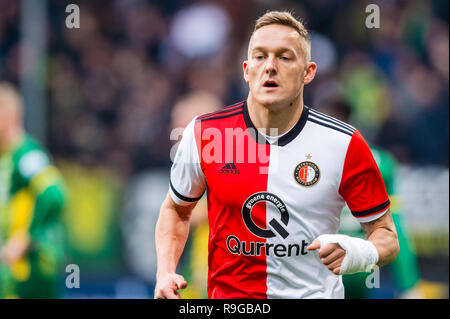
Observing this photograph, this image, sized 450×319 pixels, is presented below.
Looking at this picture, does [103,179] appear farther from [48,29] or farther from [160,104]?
[48,29]

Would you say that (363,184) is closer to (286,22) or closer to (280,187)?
(280,187)

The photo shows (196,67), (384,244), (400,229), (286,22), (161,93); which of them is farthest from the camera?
(196,67)

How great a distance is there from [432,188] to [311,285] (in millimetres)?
4981

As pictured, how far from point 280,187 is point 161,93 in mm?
5862

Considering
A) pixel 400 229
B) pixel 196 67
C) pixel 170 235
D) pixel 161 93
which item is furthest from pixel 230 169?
pixel 196 67

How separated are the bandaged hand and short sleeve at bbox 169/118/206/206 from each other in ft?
2.72

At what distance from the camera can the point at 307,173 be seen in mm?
3582

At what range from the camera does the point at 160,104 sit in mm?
9078

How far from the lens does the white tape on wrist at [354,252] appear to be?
3.20 meters

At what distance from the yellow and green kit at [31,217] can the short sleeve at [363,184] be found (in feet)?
11.8

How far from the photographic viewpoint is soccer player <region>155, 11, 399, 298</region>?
3545mm

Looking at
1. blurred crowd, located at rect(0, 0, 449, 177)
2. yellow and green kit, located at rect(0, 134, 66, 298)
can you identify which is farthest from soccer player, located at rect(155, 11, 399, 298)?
blurred crowd, located at rect(0, 0, 449, 177)

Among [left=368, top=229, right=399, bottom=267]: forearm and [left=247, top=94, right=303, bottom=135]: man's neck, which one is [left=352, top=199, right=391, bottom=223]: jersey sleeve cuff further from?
[left=247, top=94, right=303, bottom=135]: man's neck

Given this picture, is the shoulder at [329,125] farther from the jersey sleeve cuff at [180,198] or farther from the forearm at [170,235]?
the forearm at [170,235]
